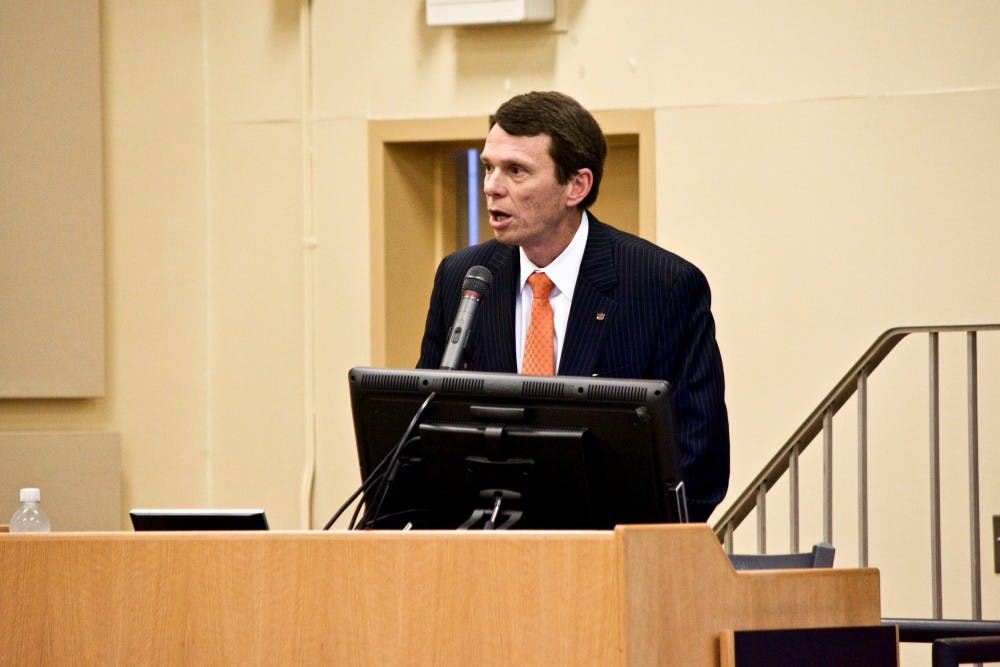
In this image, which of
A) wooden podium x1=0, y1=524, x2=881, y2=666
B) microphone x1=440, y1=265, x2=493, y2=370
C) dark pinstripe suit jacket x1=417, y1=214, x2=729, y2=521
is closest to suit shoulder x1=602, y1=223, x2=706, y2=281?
dark pinstripe suit jacket x1=417, y1=214, x2=729, y2=521

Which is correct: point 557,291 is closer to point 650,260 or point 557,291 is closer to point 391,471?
point 650,260

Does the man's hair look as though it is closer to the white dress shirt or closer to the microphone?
the white dress shirt

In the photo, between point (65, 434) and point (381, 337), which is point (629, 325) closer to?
point (381, 337)

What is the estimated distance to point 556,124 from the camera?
9.00ft

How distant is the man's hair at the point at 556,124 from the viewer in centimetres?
274

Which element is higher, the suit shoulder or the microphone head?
the suit shoulder

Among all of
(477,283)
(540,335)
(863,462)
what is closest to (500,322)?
(540,335)

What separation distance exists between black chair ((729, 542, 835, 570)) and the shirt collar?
2.31 ft

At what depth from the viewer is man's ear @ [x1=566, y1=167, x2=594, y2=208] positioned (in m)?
2.78

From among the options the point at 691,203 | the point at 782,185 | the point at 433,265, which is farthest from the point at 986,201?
the point at 433,265

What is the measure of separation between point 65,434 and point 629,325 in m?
3.70

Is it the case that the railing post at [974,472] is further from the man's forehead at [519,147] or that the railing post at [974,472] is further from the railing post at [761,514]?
the man's forehead at [519,147]

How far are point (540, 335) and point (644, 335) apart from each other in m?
0.19

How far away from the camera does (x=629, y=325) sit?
2648mm
